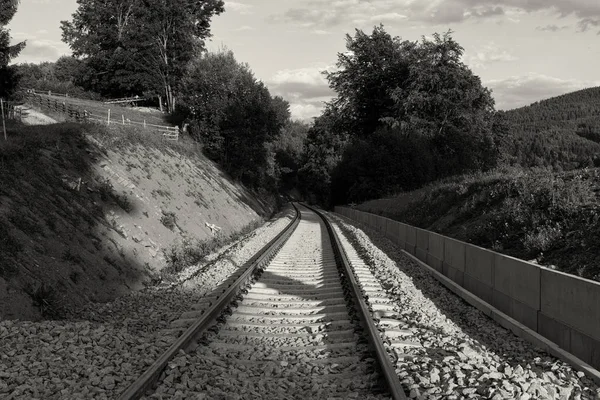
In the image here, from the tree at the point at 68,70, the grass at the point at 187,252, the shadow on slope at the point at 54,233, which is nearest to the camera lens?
the shadow on slope at the point at 54,233

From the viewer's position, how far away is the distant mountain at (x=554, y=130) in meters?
75.8

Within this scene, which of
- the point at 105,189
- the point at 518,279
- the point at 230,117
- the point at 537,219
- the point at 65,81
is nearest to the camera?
the point at 518,279

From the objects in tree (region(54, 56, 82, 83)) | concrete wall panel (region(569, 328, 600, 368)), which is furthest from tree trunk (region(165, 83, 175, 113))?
concrete wall panel (region(569, 328, 600, 368))

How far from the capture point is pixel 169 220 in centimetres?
1830

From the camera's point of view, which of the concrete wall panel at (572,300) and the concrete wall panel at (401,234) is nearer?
the concrete wall panel at (572,300)

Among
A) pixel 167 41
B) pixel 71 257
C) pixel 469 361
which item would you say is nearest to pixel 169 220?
pixel 71 257

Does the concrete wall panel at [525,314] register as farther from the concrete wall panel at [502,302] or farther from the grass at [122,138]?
the grass at [122,138]

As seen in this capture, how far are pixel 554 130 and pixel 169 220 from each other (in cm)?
9818

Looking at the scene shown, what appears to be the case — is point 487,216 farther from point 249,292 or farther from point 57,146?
point 57,146

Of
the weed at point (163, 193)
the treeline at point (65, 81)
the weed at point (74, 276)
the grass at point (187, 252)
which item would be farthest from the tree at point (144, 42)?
the weed at point (74, 276)

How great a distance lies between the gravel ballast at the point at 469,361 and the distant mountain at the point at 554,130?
190 ft

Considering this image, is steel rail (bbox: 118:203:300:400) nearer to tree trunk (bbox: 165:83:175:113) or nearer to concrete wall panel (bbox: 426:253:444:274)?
concrete wall panel (bbox: 426:253:444:274)

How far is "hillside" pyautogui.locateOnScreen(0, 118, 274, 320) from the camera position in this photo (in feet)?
32.3

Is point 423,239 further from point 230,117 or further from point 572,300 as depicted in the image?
point 230,117
